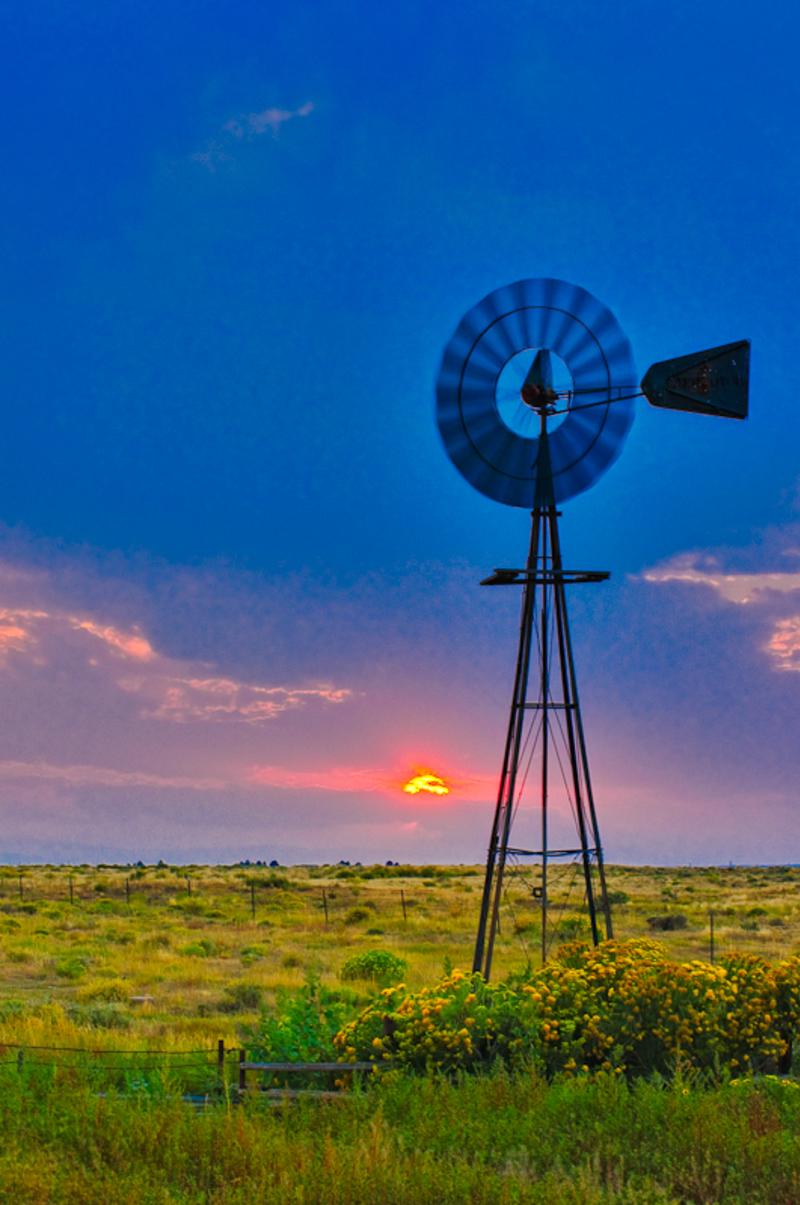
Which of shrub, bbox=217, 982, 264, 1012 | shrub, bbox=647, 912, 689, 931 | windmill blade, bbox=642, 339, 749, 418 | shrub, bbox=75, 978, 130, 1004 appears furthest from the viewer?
shrub, bbox=647, 912, 689, 931

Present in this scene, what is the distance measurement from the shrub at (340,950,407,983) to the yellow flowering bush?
11396 mm

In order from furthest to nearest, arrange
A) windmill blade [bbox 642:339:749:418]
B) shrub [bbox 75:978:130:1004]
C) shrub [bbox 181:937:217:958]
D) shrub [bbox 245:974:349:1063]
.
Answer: shrub [bbox 181:937:217:958] < shrub [bbox 75:978:130:1004] < windmill blade [bbox 642:339:749:418] < shrub [bbox 245:974:349:1063]

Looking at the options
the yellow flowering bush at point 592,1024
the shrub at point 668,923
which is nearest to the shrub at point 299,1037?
the yellow flowering bush at point 592,1024

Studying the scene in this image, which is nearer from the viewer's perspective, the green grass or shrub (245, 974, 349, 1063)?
the green grass

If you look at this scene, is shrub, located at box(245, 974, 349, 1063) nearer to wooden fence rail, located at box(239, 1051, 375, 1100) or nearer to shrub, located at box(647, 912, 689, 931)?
wooden fence rail, located at box(239, 1051, 375, 1100)

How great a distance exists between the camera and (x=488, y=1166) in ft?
26.0

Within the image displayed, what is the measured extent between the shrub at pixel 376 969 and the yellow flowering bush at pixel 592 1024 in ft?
37.4

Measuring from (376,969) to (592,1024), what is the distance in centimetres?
1292

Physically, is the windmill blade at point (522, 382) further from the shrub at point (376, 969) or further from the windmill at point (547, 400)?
the shrub at point (376, 969)

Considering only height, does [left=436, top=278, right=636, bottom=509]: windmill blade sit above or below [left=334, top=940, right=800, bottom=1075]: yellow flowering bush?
above

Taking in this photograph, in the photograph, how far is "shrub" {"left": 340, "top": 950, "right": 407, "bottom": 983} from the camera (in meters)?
23.1

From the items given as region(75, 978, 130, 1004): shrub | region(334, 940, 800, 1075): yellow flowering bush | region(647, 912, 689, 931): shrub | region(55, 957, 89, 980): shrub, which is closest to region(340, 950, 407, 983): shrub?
region(75, 978, 130, 1004): shrub

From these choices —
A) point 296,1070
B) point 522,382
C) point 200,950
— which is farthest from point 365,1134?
point 200,950

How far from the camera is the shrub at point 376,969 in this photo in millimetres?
23109
